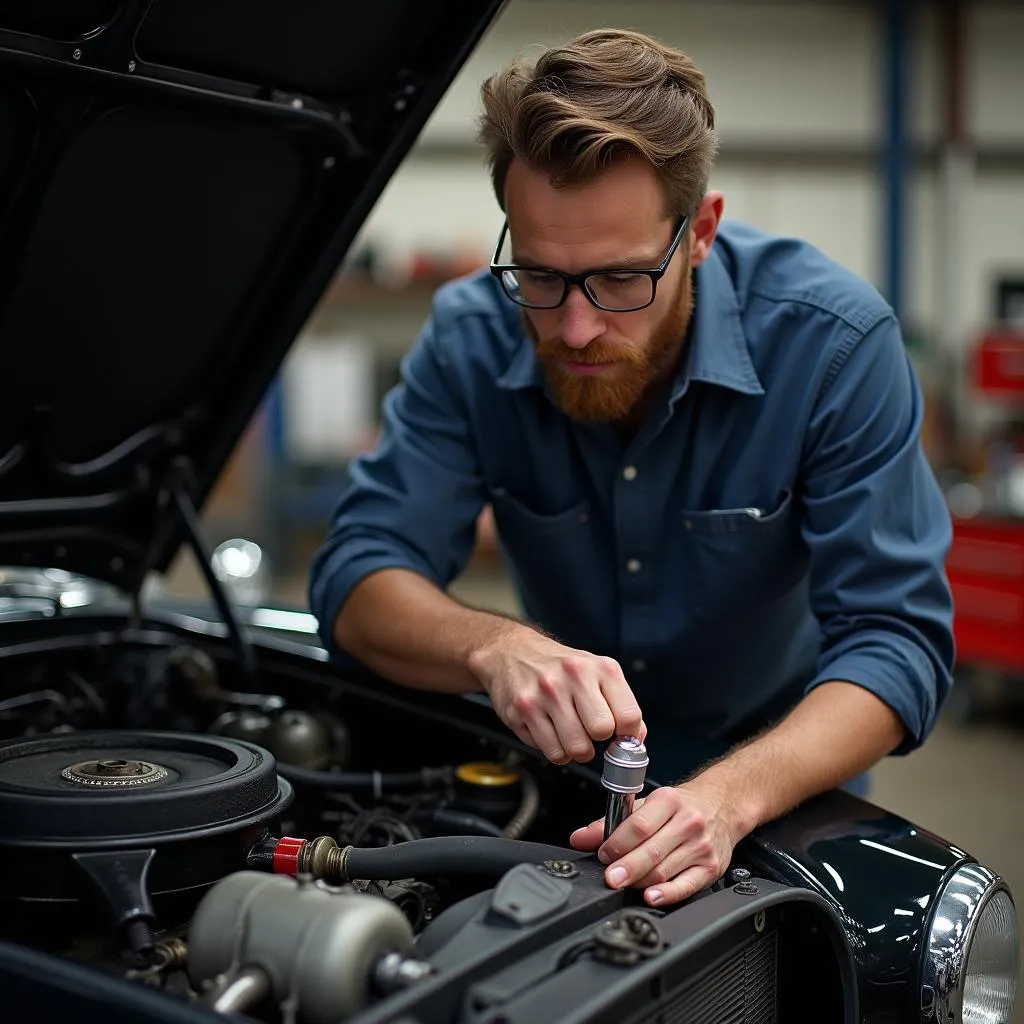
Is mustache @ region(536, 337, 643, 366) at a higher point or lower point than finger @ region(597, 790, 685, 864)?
higher

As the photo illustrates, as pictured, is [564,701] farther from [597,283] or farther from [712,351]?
[712,351]

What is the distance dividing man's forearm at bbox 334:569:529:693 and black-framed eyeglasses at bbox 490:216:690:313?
38cm

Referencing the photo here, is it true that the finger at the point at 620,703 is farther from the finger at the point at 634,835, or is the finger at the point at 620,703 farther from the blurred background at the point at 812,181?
the blurred background at the point at 812,181

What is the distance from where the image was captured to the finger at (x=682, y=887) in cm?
100

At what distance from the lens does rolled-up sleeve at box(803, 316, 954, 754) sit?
1.45 meters

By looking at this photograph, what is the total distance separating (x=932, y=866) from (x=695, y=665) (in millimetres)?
576

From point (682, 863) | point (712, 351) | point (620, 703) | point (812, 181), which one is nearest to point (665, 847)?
point (682, 863)

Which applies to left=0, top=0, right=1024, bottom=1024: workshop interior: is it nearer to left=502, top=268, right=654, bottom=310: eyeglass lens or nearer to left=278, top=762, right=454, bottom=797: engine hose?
left=278, top=762, right=454, bottom=797: engine hose

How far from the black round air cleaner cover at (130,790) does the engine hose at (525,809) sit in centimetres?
24

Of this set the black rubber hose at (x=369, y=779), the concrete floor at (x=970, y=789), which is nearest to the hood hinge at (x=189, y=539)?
the black rubber hose at (x=369, y=779)

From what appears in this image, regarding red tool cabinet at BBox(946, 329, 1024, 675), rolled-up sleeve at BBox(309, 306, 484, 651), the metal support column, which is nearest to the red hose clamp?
rolled-up sleeve at BBox(309, 306, 484, 651)

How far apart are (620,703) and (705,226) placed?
74 centimetres

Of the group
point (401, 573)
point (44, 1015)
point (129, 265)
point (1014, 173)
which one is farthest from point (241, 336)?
point (1014, 173)

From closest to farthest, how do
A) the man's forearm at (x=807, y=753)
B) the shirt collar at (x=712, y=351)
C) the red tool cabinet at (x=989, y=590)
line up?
1. the man's forearm at (x=807, y=753)
2. the shirt collar at (x=712, y=351)
3. the red tool cabinet at (x=989, y=590)
